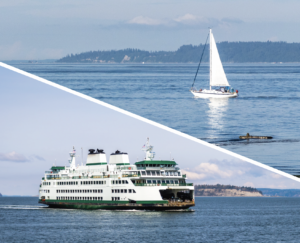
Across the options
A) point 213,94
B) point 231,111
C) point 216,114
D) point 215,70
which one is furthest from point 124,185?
point 215,70

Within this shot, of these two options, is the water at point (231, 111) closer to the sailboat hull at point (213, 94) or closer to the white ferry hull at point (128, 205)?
the sailboat hull at point (213, 94)

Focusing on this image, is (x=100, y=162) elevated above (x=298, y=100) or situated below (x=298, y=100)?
below

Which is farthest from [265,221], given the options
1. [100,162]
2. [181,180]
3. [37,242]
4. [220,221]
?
[37,242]

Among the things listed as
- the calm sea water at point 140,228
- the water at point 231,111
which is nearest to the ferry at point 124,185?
the calm sea water at point 140,228

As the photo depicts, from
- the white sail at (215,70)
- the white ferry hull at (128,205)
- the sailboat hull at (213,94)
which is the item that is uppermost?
the white sail at (215,70)

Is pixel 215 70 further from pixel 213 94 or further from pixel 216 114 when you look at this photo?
pixel 216 114

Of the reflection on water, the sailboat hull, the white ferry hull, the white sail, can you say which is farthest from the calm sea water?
the white sail

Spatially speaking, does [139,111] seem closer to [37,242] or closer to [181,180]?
[181,180]
